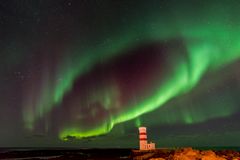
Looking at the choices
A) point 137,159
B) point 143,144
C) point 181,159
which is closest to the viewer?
point 181,159

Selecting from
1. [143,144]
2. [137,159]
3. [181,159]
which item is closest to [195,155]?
[181,159]

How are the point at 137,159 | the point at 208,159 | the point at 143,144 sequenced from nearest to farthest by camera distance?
the point at 208,159 → the point at 137,159 → the point at 143,144

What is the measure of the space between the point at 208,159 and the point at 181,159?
10.4ft

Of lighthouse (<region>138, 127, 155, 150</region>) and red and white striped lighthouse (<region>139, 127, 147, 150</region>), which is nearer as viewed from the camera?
lighthouse (<region>138, 127, 155, 150</region>)

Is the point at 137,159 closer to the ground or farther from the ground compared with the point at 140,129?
closer to the ground

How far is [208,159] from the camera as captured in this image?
2670 cm

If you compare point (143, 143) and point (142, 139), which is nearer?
point (143, 143)

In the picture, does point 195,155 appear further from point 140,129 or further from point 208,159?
point 140,129

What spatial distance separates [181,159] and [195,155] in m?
1.85

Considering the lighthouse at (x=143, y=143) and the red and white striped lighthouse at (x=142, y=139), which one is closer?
the lighthouse at (x=143, y=143)

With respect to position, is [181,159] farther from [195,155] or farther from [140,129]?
[140,129]

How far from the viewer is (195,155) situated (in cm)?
3011

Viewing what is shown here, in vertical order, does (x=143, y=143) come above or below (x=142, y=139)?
below

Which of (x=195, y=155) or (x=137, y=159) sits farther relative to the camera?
(x=137, y=159)
